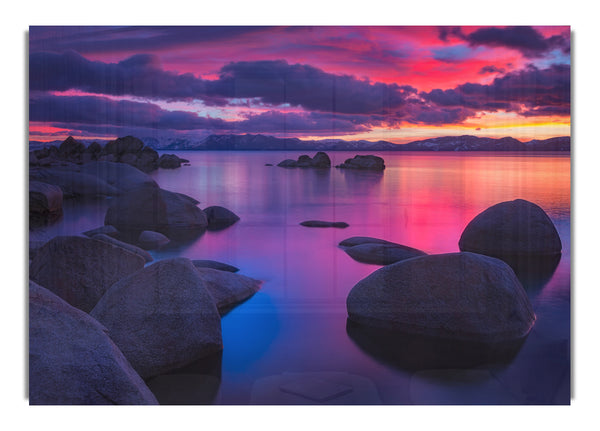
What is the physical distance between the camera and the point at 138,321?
4.77 meters

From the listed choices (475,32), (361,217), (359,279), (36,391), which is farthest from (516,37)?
(36,391)

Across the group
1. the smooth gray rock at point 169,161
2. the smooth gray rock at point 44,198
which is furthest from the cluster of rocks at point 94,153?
the smooth gray rock at point 44,198

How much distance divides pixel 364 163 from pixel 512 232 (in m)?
1.72

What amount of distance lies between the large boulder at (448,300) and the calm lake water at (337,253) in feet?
0.85

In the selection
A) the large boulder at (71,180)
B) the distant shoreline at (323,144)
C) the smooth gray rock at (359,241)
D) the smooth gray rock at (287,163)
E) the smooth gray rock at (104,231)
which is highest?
the distant shoreline at (323,144)

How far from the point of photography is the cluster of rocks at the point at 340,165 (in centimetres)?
585

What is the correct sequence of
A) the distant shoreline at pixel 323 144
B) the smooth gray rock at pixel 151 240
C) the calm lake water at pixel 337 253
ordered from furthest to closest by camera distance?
the smooth gray rock at pixel 151 240 < the distant shoreline at pixel 323 144 < the calm lake water at pixel 337 253

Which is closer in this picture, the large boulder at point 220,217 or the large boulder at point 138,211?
the large boulder at point 220,217

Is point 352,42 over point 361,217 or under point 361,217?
over

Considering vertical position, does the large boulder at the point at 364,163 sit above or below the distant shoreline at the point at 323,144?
below

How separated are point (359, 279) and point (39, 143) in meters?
3.17

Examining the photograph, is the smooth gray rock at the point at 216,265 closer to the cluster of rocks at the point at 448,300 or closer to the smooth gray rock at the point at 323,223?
the smooth gray rock at the point at 323,223

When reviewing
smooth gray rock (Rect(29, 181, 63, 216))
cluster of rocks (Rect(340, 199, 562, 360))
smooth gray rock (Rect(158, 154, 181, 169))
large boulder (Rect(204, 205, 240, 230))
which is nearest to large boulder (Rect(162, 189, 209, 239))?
large boulder (Rect(204, 205, 240, 230))

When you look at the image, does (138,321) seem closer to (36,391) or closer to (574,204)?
(36,391)
